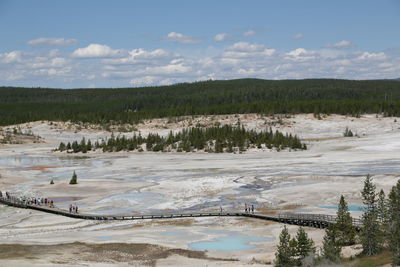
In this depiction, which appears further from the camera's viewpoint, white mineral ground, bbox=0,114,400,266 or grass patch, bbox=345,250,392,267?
white mineral ground, bbox=0,114,400,266

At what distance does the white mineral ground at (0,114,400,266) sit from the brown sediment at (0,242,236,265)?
7cm

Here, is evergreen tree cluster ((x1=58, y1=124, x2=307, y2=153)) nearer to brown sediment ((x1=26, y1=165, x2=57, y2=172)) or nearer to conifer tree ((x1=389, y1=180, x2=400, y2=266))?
brown sediment ((x1=26, y1=165, x2=57, y2=172))

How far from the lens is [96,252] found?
4069 centimetres

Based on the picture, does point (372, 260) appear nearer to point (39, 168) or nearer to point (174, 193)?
point (174, 193)

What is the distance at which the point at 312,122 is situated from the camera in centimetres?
14400

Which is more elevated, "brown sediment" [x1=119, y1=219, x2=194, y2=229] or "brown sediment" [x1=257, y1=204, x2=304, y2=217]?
"brown sediment" [x1=257, y1=204, x2=304, y2=217]

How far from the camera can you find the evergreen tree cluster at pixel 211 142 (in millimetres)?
112500

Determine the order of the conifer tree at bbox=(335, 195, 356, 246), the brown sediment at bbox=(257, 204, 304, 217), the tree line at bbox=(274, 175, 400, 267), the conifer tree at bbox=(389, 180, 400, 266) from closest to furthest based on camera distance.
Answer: the conifer tree at bbox=(389, 180, 400, 266)
the tree line at bbox=(274, 175, 400, 267)
the conifer tree at bbox=(335, 195, 356, 246)
the brown sediment at bbox=(257, 204, 304, 217)

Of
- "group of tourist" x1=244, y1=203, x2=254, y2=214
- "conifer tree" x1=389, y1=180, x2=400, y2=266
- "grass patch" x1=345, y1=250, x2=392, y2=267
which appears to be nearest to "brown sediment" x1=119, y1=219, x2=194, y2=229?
"group of tourist" x1=244, y1=203, x2=254, y2=214

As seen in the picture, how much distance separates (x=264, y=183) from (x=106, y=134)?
9099cm

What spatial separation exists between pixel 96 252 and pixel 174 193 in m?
26.0

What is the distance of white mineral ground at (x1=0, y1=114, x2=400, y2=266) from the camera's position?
40.7 metres

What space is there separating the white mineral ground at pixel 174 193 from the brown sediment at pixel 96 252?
0.07 metres

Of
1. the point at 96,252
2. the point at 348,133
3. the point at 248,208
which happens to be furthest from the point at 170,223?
the point at 348,133
